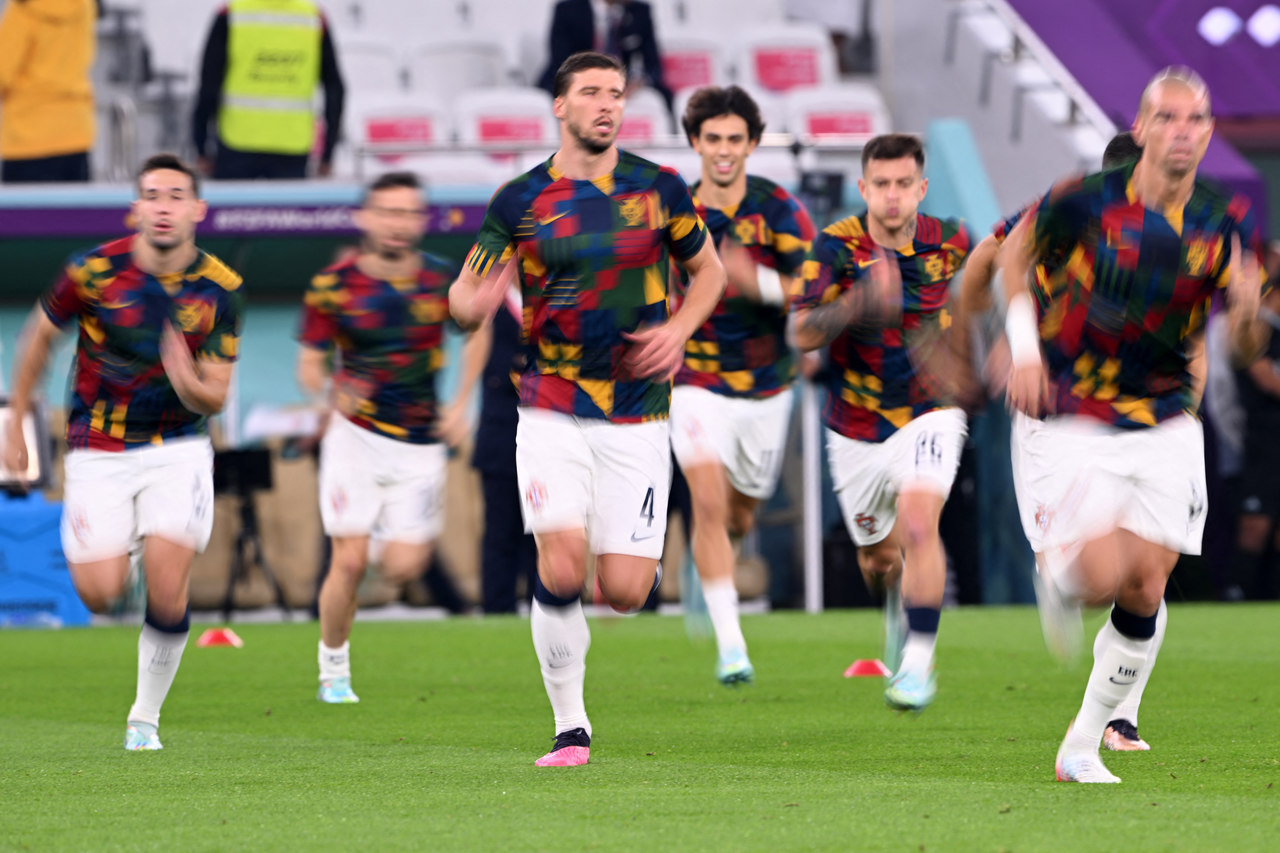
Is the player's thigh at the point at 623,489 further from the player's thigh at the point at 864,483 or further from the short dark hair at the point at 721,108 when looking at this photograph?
the short dark hair at the point at 721,108

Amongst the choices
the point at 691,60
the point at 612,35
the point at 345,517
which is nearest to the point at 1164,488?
the point at 345,517

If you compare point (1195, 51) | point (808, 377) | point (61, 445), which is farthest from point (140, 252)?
point (1195, 51)

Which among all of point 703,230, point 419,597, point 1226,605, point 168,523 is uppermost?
point 703,230

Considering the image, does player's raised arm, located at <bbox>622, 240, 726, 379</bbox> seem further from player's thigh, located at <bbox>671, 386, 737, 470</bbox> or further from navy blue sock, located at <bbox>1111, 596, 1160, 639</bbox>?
player's thigh, located at <bbox>671, 386, 737, 470</bbox>

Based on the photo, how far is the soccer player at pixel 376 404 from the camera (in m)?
8.55

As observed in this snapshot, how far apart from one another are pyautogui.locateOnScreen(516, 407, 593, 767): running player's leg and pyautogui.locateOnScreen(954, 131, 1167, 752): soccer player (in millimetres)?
1337

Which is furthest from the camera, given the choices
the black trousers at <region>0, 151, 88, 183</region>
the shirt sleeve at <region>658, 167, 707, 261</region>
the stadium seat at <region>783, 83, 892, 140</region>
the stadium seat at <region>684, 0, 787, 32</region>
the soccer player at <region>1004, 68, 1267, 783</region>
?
the stadium seat at <region>684, 0, 787, 32</region>

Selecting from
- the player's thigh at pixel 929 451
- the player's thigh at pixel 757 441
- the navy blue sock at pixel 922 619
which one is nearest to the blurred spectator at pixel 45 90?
the player's thigh at pixel 757 441

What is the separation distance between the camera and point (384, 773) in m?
6.20

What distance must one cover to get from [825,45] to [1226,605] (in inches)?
304

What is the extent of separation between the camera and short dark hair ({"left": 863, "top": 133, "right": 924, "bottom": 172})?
7.76m

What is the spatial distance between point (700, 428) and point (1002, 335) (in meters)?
2.64

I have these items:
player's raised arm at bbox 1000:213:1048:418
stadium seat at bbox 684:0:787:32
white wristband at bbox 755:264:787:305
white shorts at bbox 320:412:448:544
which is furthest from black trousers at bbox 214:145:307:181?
player's raised arm at bbox 1000:213:1048:418

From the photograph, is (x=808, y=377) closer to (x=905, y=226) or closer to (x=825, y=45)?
(x=905, y=226)
